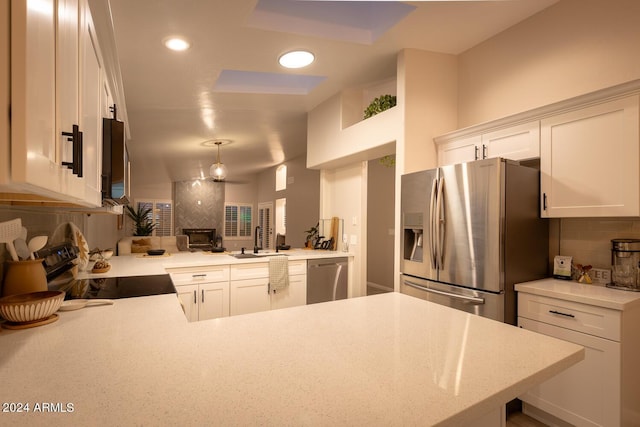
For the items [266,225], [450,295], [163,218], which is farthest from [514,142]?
[163,218]

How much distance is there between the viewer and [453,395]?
2.54ft

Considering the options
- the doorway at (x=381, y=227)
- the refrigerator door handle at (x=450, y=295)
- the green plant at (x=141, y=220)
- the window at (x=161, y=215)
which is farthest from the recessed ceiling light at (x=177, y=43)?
the window at (x=161, y=215)

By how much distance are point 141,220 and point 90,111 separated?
9019mm

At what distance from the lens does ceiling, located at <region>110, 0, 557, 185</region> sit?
234cm

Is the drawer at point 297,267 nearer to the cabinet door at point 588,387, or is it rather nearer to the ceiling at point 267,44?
the ceiling at point 267,44

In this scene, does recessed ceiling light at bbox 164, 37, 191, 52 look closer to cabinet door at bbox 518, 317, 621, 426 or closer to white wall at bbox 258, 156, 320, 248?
cabinet door at bbox 518, 317, 621, 426

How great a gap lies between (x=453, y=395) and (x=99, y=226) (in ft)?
13.9

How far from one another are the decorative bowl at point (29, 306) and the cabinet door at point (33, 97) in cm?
71

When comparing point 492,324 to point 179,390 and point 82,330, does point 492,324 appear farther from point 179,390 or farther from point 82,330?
point 82,330

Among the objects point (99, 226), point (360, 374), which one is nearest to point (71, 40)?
point (360, 374)

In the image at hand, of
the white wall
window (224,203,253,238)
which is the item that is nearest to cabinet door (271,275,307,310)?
the white wall

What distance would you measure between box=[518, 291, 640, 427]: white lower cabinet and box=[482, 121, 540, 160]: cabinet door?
0.98 metres

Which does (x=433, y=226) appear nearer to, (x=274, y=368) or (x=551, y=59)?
(x=551, y=59)

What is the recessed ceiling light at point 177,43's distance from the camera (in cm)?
256
